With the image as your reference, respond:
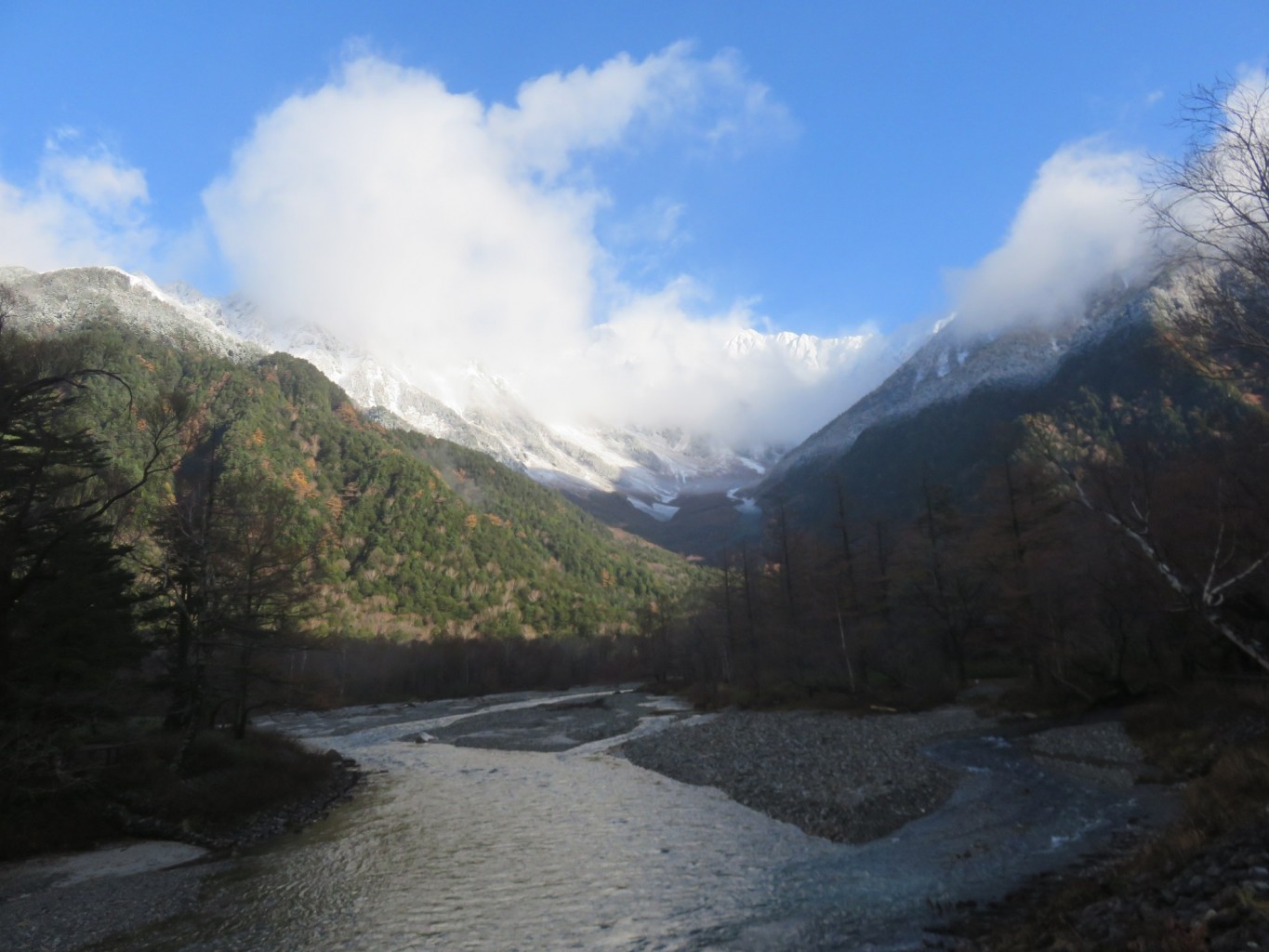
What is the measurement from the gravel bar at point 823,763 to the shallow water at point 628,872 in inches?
29.5

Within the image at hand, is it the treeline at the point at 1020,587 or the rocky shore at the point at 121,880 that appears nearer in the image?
the rocky shore at the point at 121,880

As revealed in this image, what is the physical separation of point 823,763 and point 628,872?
506 inches

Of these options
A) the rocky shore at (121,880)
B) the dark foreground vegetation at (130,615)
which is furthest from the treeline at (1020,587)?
the dark foreground vegetation at (130,615)

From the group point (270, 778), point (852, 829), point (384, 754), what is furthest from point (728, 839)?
point (384, 754)

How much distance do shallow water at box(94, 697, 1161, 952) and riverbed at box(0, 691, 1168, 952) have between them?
6 cm

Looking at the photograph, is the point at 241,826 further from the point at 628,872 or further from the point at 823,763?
the point at 823,763

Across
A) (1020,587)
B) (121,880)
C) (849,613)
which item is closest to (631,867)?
(121,880)

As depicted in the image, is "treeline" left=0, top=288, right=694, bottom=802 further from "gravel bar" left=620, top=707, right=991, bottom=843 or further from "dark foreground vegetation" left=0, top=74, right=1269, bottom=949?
"gravel bar" left=620, top=707, right=991, bottom=843

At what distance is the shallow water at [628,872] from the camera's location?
1212cm

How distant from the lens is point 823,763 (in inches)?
1026

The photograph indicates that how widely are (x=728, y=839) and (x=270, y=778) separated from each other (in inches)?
667

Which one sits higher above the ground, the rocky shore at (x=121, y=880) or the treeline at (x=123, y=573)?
the treeline at (x=123, y=573)

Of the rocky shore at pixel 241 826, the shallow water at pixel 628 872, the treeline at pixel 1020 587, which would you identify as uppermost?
the treeline at pixel 1020 587

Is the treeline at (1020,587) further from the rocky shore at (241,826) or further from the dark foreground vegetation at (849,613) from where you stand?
the rocky shore at (241,826)
